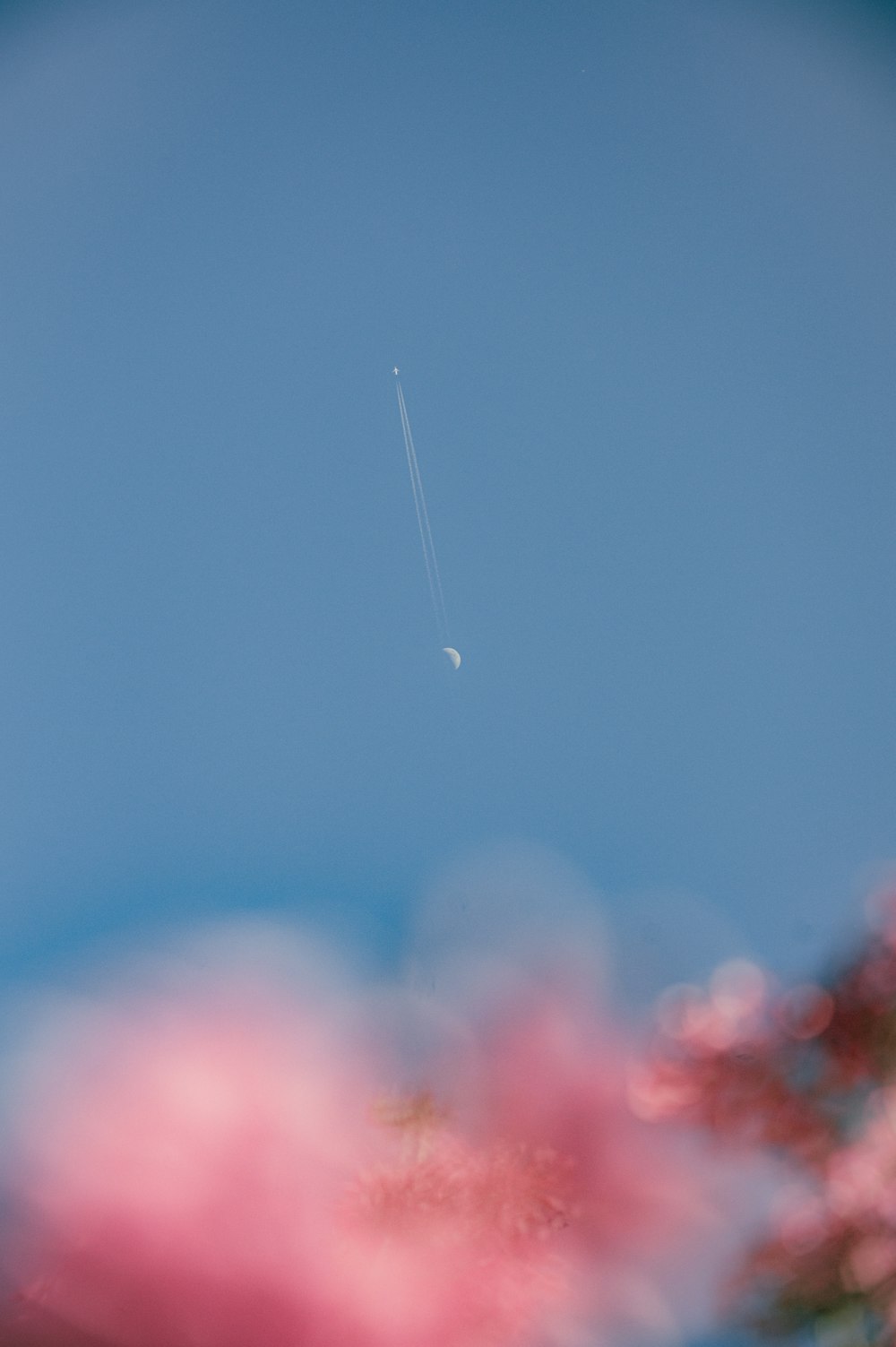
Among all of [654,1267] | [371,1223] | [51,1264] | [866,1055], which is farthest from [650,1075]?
[51,1264]

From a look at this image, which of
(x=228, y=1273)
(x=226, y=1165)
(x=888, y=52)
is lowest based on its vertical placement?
(x=228, y=1273)

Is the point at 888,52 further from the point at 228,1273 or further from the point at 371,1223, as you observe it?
the point at 228,1273

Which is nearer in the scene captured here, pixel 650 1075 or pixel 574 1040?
pixel 650 1075

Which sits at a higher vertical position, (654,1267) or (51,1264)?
(654,1267)
